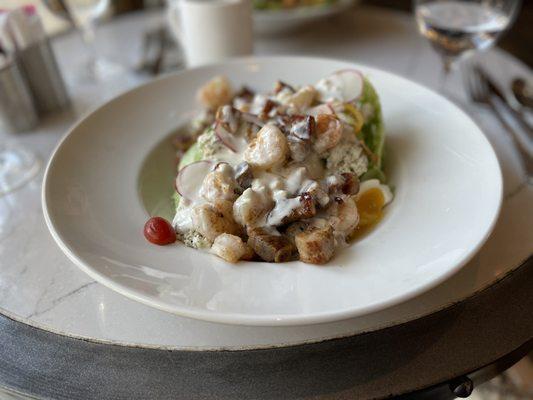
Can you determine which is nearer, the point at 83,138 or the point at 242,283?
the point at 242,283

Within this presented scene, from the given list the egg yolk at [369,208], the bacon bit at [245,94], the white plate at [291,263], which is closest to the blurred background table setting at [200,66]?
the white plate at [291,263]

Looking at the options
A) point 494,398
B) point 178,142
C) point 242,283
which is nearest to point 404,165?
point 242,283

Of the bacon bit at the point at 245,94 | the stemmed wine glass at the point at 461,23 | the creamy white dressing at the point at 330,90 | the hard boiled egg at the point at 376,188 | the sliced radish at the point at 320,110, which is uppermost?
the sliced radish at the point at 320,110

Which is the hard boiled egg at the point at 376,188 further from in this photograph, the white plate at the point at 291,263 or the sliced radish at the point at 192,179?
the sliced radish at the point at 192,179

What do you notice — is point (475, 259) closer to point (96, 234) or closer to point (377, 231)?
point (377, 231)

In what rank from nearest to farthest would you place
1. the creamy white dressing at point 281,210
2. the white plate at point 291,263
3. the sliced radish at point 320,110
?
the white plate at point 291,263 < the creamy white dressing at point 281,210 < the sliced radish at point 320,110

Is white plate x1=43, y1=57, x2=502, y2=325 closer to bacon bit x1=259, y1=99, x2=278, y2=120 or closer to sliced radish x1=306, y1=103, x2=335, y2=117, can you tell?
sliced radish x1=306, y1=103, x2=335, y2=117
